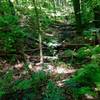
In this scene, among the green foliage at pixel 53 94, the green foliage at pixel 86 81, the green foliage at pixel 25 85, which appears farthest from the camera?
the green foliage at pixel 25 85

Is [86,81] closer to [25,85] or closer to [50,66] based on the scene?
[25,85]

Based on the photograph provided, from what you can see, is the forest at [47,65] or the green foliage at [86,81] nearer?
the green foliage at [86,81]

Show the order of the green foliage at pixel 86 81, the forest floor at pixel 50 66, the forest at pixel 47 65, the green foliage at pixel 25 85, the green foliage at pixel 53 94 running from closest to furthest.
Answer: the green foliage at pixel 53 94, the green foliage at pixel 86 81, the forest at pixel 47 65, the green foliage at pixel 25 85, the forest floor at pixel 50 66

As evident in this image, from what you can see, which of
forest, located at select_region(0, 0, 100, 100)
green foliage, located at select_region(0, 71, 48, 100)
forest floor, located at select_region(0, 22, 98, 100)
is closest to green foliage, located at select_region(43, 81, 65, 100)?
forest, located at select_region(0, 0, 100, 100)

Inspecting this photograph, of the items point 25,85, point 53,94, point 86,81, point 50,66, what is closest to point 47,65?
point 50,66

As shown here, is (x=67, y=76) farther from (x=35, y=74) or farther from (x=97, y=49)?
(x=97, y=49)

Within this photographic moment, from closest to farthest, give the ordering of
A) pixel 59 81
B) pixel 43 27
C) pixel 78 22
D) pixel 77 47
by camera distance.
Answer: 1. pixel 59 81
2. pixel 77 47
3. pixel 78 22
4. pixel 43 27

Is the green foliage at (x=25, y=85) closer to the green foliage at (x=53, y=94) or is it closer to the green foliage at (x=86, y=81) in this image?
the green foliage at (x=53, y=94)

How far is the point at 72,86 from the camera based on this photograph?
609cm

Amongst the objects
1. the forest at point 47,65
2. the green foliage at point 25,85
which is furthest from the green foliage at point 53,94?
the green foliage at point 25,85

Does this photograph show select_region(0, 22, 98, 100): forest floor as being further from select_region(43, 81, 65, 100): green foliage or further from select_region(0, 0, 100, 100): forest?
select_region(43, 81, 65, 100): green foliage

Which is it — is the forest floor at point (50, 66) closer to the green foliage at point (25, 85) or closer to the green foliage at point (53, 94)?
the green foliage at point (25, 85)

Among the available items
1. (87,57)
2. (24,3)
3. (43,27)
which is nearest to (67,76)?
(87,57)

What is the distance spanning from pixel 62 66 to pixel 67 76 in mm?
883
